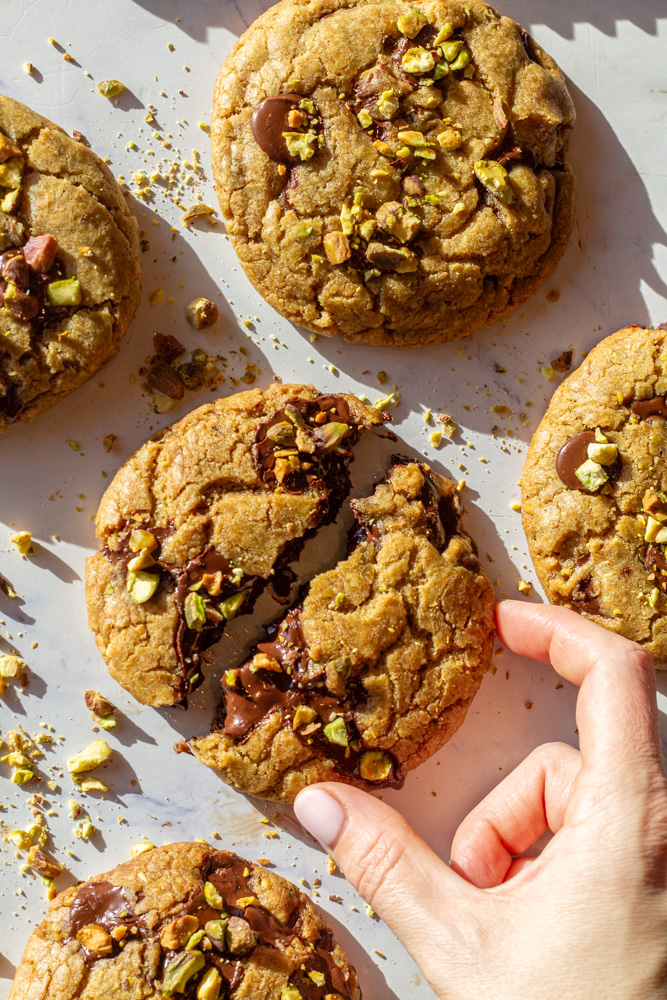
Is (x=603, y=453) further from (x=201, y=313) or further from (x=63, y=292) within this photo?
(x=63, y=292)

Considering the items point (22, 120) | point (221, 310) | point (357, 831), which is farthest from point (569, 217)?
point (357, 831)

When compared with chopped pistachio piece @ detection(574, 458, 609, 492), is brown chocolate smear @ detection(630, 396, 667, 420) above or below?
above

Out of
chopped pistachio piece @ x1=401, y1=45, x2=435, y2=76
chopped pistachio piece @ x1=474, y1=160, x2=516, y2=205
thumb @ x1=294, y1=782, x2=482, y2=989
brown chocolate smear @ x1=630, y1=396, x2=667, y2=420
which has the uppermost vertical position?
chopped pistachio piece @ x1=401, y1=45, x2=435, y2=76

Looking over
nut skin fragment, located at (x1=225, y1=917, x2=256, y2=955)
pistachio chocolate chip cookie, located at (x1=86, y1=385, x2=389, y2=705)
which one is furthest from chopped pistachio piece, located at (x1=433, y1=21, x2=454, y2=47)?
nut skin fragment, located at (x1=225, y1=917, x2=256, y2=955)

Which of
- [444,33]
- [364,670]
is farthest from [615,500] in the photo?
[444,33]

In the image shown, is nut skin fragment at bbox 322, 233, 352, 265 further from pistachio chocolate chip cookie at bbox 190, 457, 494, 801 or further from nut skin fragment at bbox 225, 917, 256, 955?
nut skin fragment at bbox 225, 917, 256, 955

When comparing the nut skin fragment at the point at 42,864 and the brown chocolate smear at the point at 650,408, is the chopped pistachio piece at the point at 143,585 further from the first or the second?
the brown chocolate smear at the point at 650,408

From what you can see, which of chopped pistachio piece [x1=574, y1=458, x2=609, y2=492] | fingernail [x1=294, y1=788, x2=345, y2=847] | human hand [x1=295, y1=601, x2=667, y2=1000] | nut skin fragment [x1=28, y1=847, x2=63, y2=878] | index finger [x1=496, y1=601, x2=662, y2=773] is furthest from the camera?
nut skin fragment [x1=28, y1=847, x2=63, y2=878]

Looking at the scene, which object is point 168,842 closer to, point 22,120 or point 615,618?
Result: point 615,618
